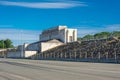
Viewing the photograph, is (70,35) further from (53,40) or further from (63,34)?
(53,40)

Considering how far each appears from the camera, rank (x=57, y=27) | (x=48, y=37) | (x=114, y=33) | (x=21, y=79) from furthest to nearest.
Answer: (x=48, y=37) → (x=57, y=27) → (x=114, y=33) → (x=21, y=79)

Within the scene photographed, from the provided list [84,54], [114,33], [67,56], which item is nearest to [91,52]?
[84,54]

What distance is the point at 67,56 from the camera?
88.2 metres

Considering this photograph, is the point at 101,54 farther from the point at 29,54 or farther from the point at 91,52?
the point at 29,54

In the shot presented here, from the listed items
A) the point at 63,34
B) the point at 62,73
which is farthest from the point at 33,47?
the point at 62,73

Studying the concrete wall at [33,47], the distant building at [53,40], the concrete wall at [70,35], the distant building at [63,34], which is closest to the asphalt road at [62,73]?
the distant building at [53,40]

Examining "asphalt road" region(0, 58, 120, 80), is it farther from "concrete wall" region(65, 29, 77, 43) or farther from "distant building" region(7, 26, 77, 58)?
"concrete wall" region(65, 29, 77, 43)

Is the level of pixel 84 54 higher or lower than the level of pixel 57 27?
lower

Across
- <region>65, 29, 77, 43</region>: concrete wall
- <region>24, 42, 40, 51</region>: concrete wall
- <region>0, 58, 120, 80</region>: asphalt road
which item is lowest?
<region>0, 58, 120, 80</region>: asphalt road

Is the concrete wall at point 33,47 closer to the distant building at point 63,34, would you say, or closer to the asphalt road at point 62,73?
the distant building at point 63,34

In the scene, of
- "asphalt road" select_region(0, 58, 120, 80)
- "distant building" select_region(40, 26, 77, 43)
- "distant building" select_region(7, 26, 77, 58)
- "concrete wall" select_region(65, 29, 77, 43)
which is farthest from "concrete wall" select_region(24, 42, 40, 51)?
"asphalt road" select_region(0, 58, 120, 80)

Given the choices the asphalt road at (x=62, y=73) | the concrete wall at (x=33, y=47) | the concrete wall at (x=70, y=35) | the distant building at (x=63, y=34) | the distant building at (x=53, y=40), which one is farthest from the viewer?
the concrete wall at (x=33, y=47)

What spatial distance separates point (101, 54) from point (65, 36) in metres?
→ 44.7

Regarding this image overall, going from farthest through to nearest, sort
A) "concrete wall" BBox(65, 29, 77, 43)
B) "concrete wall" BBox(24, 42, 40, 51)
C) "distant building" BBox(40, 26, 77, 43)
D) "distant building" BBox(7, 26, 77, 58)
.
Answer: "concrete wall" BBox(24, 42, 40, 51)
"distant building" BBox(40, 26, 77, 43)
"concrete wall" BBox(65, 29, 77, 43)
"distant building" BBox(7, 26, 77, 58)
